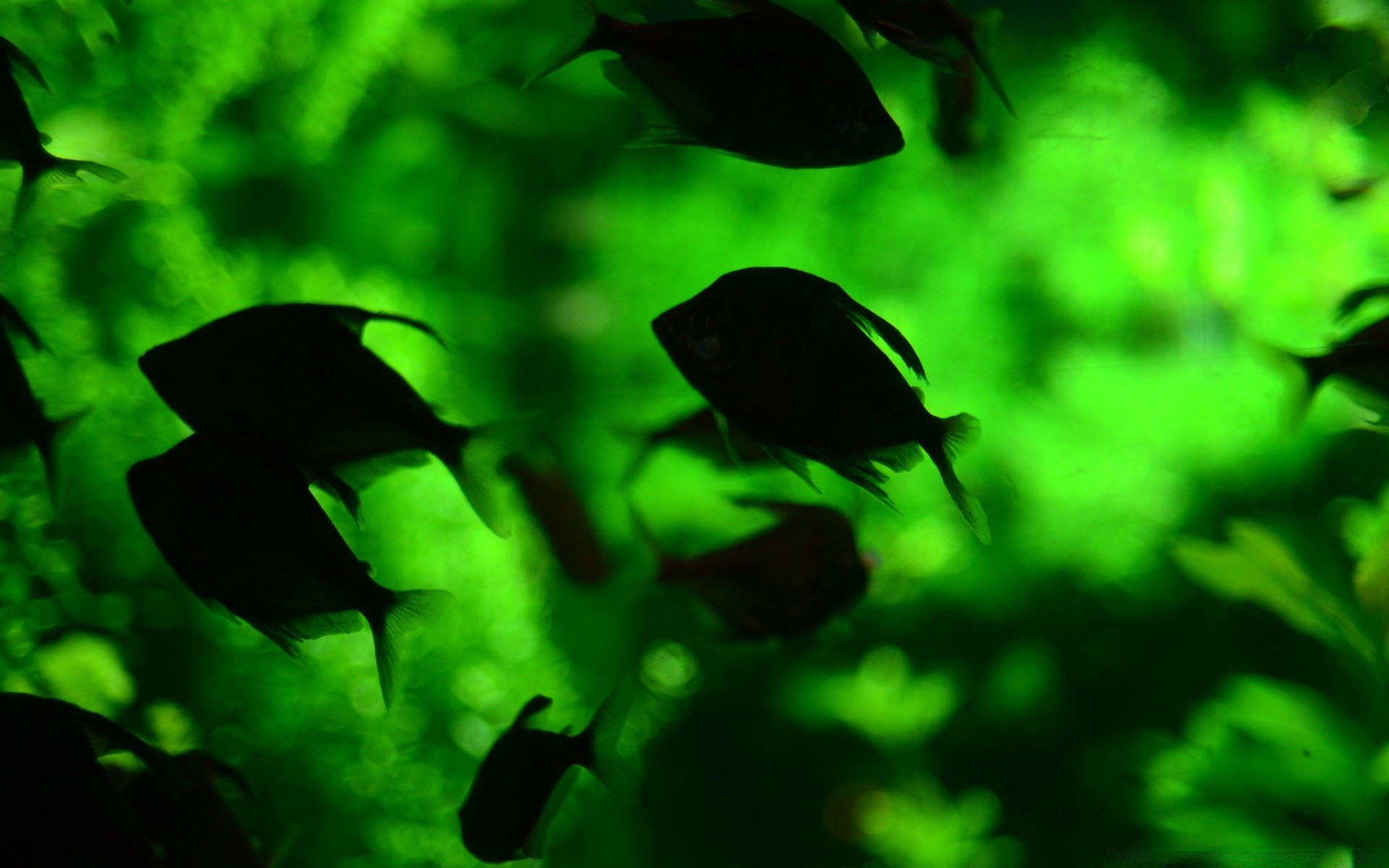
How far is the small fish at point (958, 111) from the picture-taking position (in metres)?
1.56

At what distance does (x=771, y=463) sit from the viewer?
1729 mm

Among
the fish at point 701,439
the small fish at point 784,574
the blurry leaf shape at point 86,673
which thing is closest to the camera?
the small fish at point 784,574

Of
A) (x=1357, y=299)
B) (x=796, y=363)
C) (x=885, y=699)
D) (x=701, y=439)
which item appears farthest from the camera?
(x=885, y=699)

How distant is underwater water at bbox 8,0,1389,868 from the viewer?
1841mm

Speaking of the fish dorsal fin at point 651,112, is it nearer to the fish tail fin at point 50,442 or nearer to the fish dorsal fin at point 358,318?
the fish dorsal fin at point 358,318

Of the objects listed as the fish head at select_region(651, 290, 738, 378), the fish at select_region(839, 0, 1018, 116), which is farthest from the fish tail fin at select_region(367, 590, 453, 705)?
the fish at select_region(839, 0, 1018, 116)

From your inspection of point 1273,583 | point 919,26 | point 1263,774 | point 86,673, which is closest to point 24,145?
point 919,26

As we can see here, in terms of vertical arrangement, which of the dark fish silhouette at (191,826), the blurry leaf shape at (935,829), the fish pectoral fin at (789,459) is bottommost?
the blurry leaf shape at (935,829)

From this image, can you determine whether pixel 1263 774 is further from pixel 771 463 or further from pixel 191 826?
pixel 191 826

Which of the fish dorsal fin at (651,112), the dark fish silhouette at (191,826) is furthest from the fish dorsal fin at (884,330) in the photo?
the dark fish silhouette at (191,826)

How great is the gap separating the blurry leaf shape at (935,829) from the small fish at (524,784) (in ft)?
3.95

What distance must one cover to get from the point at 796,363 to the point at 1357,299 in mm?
1541

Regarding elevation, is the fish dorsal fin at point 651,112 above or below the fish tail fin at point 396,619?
above

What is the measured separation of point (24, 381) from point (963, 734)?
2108mm
